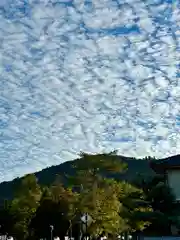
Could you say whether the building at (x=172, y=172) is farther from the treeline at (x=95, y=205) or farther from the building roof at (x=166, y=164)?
the treeline at (x=95, y=205)

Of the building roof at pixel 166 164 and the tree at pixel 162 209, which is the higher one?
the building roof at pixel 166 164

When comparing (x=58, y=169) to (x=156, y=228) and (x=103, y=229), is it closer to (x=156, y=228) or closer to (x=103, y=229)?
(x=103, y=229)

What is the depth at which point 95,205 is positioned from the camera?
135 feet

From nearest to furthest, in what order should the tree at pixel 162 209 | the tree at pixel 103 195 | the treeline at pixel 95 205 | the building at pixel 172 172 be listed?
the tree at pixel 162 209, the treeline at pixel 95 205, the building at pixel 172 172, the tree at pixel 103 195

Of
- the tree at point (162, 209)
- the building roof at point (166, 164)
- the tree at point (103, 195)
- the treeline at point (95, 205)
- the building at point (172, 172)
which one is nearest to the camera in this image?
the tree at point (162, 209)

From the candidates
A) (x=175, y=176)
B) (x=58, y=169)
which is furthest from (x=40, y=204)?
(x=58, y=169)

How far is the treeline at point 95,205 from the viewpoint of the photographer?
30.5 meters

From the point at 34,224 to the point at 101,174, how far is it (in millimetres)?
13818

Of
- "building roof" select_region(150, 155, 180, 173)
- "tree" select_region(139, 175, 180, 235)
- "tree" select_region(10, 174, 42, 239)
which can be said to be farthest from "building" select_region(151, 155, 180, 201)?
→ "tree" select_region(10, 174, 42, 239)

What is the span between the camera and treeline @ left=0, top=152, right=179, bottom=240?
3048 centimetres

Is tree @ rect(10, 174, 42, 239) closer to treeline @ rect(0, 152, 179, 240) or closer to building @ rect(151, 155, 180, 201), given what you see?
treeline @ rect(0, 152, 179, 240)

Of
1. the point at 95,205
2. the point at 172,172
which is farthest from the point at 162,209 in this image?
the point at 95,205

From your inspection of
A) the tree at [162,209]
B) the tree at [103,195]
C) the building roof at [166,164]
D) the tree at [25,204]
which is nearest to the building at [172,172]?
the building roof at [166,164]

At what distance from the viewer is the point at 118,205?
40750 millimetres
